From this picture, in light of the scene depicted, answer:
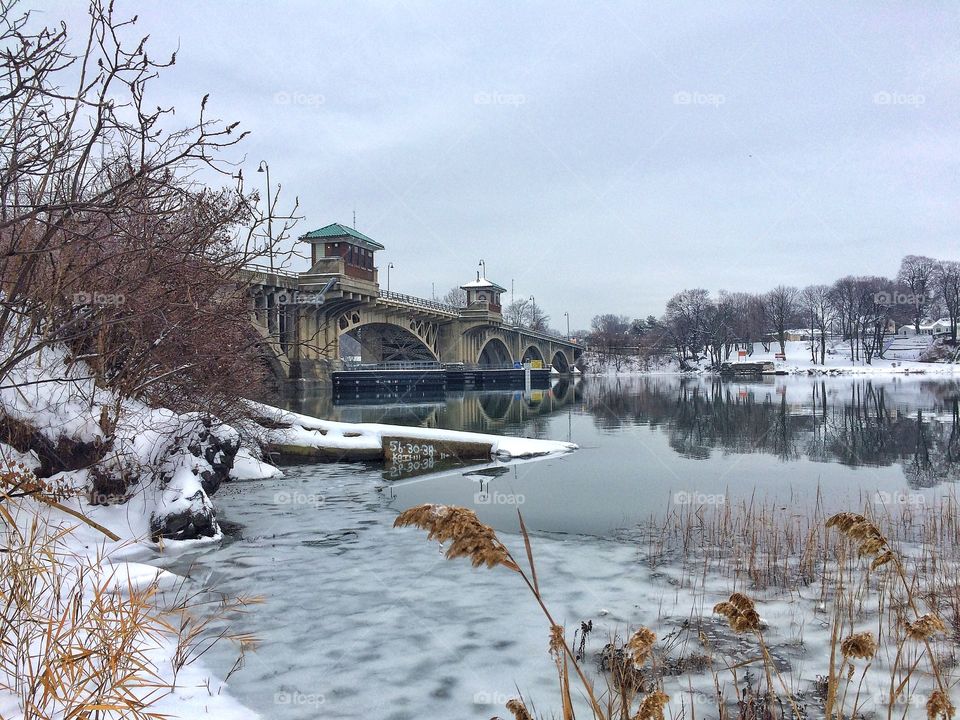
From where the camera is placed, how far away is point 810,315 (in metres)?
103

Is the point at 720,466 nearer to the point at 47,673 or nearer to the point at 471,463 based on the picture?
the point at 471,463

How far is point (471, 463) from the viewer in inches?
679

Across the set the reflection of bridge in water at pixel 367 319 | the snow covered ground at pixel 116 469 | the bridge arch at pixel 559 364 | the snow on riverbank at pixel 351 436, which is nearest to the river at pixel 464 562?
the snow covered ground at pixel 116 469

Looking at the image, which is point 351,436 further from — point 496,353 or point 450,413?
point 496,353

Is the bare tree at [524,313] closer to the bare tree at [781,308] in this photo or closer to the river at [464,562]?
the bare tree at [781,308]

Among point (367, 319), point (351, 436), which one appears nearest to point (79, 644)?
point (351, 436)

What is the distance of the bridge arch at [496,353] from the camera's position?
8074 centimetres

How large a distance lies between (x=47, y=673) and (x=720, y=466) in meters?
15.8

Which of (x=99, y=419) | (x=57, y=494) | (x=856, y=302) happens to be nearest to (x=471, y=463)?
(x=99, y=419)

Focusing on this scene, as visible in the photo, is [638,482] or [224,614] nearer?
[224,614]

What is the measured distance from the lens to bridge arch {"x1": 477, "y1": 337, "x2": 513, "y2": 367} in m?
80.7

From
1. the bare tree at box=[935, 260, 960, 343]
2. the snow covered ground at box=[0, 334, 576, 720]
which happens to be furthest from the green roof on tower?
the bare tree at box=[935, 260, 960, 343]

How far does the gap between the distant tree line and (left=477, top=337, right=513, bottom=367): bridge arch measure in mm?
23591

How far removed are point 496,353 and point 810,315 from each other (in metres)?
48.6
